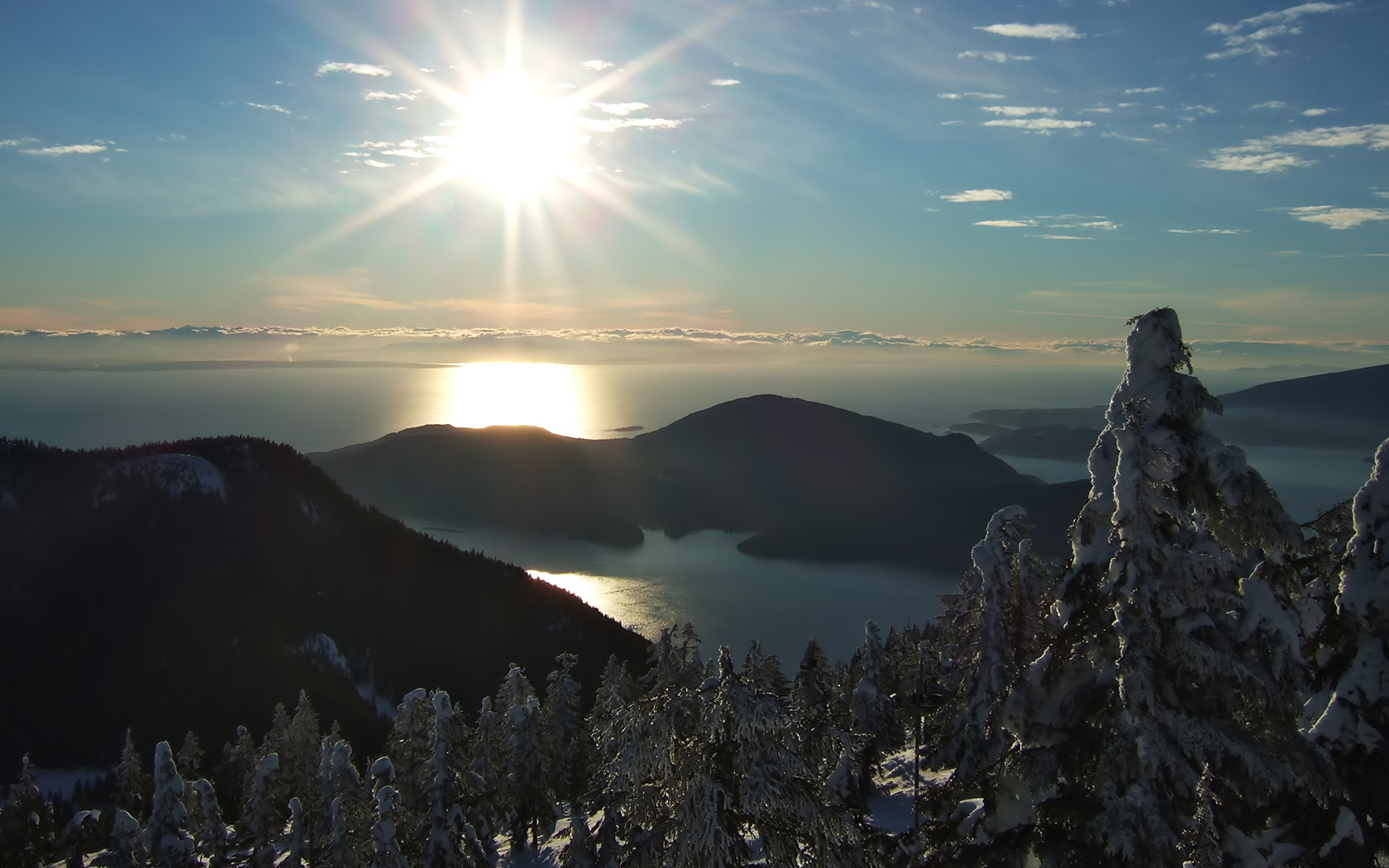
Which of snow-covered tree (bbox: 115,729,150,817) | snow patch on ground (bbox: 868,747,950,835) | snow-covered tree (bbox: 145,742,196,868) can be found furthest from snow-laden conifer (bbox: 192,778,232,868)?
snow patch on ground (bbox: 868,747,950,835)

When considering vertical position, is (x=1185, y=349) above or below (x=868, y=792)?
above

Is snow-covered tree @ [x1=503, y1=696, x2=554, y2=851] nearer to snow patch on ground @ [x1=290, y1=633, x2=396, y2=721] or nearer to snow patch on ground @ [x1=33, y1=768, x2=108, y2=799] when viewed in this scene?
snow patch on ground @ [x1=33, y1=768, x2=108, y2=799]

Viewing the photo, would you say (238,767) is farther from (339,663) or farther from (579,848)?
(339,663)

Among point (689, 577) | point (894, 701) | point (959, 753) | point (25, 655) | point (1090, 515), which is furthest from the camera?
point (689, 577)

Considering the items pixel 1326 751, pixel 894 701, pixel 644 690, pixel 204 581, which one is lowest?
pixel 204 581

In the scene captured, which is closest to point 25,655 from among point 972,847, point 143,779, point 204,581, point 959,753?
point 204,581

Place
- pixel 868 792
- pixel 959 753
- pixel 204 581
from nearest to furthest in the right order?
pixel 959 753 → pixel 868 792 → pixel 204 581

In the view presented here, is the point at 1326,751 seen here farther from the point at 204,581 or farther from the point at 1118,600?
the point at 204,581

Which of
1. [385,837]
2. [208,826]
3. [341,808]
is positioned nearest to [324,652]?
[208,826]
